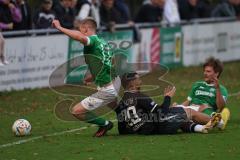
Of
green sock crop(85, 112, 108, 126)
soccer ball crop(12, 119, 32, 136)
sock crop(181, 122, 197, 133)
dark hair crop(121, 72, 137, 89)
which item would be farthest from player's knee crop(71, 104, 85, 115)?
sock crop(181, 122, 197, 133)

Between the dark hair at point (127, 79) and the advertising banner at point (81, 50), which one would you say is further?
the advertising banner at point (81, 50)

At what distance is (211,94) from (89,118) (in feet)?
7.08

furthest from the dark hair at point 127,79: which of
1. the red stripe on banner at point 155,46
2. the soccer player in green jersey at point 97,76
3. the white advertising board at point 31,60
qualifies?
the red stripe on banner at point 155,46

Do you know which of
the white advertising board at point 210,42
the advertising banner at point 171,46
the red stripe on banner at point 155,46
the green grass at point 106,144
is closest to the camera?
the green grass at point 106,144

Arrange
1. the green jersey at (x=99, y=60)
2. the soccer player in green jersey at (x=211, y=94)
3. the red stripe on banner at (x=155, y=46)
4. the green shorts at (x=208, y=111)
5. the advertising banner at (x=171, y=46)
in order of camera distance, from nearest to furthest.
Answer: the green jersey at (x=99, y=60)
the soccer player in green jersey at (x=211, y=94)
the green shorts at (x=208, y=111)
the red stripe on banner at (x=155, y=46)
the advertising banner at (x=171, y=46)

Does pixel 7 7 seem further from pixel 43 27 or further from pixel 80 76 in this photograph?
pixel 80 76

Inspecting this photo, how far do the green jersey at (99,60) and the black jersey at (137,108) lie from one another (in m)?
0.42

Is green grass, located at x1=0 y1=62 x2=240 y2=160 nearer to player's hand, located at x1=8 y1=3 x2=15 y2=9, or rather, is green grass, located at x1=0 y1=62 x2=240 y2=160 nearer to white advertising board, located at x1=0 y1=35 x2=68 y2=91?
white advertising board, located at x1=0 y1=35 x2=68 y2=91

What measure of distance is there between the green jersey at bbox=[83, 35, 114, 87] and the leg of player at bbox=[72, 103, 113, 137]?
46 centimetres

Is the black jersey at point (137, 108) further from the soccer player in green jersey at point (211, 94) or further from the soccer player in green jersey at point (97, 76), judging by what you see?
the soccer player in green jersey at point (211, 94)

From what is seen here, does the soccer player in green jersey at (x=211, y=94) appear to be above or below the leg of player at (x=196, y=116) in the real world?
above

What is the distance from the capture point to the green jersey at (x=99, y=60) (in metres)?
12.3

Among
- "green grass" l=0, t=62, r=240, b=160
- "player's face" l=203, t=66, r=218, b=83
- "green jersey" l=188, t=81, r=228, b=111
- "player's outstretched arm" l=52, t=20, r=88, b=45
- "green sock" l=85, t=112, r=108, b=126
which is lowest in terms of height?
"green grass" l=0, t=62, r=240, b=160

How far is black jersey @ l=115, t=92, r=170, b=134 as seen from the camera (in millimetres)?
12492
